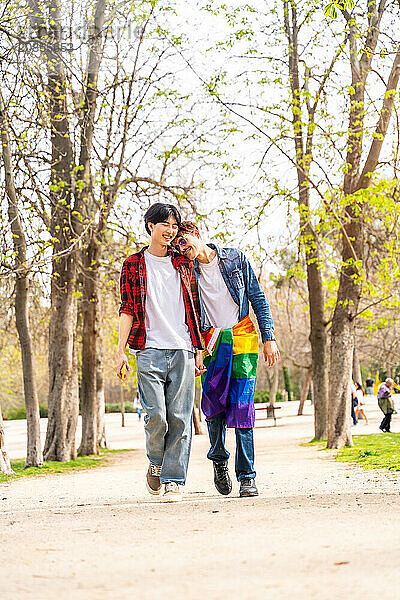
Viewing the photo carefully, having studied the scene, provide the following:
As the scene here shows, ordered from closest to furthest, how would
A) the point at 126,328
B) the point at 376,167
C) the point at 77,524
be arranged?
the point at 77,524, the point at 126,328, the point at 376,167

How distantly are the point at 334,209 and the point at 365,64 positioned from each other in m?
2.69

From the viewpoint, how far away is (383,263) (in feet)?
56.1

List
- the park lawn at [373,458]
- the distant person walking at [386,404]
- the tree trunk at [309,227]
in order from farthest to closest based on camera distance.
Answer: the distant person walking at [386,404], the tree trunk at [309,227], the park lawn at [373,458]

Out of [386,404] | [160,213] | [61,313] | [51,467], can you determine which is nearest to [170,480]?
[160,213]

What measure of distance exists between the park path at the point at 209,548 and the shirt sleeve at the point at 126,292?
4.75 feet

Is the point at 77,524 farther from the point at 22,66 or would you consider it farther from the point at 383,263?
the point at 383,263

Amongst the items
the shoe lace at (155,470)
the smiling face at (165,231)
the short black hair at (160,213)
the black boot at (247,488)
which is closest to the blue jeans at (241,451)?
the black boot at (247,488)

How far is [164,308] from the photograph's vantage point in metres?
6.29

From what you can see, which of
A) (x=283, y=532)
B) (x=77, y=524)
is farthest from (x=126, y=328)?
(x=283, y=532)

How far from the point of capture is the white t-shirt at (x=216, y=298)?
6.50m

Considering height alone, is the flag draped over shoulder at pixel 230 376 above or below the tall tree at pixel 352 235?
below

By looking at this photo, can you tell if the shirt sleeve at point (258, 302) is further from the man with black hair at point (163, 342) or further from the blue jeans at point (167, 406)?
the blue jeans at point (167, 406)

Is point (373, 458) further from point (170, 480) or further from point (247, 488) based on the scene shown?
point (170, 480)

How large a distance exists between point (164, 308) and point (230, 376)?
0.75 meters
